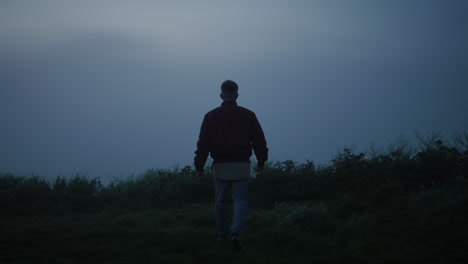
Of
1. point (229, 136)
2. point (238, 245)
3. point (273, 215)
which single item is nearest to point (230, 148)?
point (229, 136)

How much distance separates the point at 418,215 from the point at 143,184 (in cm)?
633

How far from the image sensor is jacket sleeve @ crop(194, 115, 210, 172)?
5.20m

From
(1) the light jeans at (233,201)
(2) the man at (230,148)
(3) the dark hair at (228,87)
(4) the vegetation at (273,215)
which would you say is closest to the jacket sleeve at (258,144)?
(2) the man at (230,148)

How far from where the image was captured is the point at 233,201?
5254mm

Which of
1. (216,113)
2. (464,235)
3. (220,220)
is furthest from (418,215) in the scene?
(216,113)

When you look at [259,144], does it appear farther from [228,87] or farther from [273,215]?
[273,215]

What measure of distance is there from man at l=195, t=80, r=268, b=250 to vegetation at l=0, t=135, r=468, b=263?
1.56 ft

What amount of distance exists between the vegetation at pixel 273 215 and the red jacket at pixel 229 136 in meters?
1.01

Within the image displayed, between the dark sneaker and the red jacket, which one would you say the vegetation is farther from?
the red jacket

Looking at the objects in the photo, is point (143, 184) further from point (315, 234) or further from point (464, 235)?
point (464, 235)

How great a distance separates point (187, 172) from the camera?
10.3m

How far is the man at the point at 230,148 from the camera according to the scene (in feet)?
16.8

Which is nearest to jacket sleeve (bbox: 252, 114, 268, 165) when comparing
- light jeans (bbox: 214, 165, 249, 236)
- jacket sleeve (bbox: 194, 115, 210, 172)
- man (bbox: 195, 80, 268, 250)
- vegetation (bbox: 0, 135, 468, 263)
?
man (bbox: 195, 80, 268, 250)

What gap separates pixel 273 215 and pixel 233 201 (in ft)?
5.17
